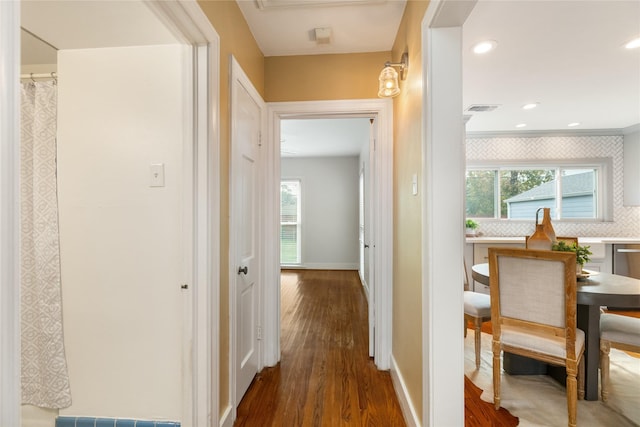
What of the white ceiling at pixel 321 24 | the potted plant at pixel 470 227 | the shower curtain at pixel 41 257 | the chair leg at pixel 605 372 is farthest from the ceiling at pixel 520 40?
the chair leg at pixel 605 372

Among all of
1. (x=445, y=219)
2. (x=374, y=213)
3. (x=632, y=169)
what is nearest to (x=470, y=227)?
(x=632, y=169)

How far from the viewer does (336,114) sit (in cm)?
232

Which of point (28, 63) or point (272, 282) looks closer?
point (28, 63)

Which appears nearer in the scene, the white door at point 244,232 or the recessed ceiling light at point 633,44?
the white door at point 244,232

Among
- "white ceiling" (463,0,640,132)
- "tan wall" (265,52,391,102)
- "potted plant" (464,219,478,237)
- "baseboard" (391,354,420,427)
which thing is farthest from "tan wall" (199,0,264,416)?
"potted plant" (464,219,478,237)

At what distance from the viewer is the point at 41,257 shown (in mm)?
1671

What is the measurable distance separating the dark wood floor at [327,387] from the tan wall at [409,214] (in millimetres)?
263

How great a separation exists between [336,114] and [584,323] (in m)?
2.27

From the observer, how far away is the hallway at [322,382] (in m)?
1.75

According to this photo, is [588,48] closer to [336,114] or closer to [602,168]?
[336,114]

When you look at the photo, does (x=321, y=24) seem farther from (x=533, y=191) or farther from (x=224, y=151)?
(x=533, y=191)

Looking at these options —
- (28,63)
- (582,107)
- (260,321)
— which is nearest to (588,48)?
(582,107)

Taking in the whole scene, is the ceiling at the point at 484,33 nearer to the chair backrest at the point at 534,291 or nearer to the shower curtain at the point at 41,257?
the shower curtain at the point at 41,257

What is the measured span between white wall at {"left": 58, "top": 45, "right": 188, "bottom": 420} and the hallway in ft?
1.91
